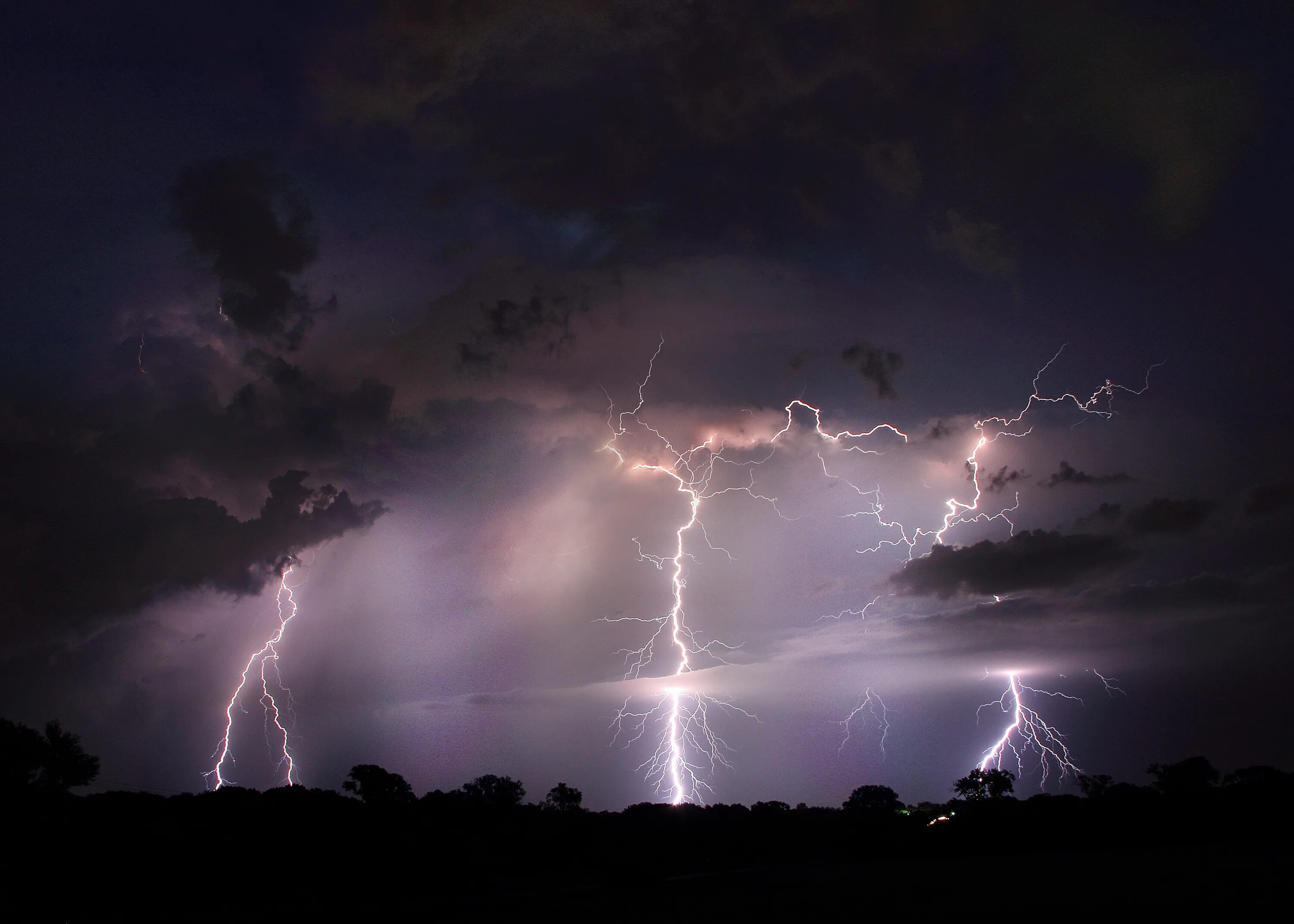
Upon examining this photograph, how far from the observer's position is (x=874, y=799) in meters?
86.6

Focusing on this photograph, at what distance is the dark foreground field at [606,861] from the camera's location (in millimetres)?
16844

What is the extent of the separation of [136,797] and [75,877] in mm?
16043

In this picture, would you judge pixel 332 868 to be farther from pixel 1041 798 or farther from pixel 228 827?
pixel 1041 798

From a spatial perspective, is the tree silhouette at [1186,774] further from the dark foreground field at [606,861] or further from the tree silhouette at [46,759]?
the tree silhouette at [46,759]

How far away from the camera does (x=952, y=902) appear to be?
616 inches

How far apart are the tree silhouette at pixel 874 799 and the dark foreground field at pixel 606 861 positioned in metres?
44.6

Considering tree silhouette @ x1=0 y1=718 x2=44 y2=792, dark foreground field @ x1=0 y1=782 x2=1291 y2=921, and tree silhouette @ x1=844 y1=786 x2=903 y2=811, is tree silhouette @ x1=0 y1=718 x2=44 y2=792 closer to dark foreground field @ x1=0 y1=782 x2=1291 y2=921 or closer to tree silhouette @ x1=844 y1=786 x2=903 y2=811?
dark foreground field @ x1=0 y1=782 x2=1291 y2=921

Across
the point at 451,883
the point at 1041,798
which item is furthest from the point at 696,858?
the point at 1041,798

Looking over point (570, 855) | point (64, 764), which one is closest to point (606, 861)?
point (570, 855)

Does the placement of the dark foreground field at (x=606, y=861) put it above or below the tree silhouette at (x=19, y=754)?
below

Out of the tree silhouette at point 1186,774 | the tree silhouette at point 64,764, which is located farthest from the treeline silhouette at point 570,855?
the tree silhouette at point 1186,774

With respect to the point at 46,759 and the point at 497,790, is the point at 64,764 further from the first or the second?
the point at 497,790

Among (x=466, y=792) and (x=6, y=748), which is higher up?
(x=6, y=748)

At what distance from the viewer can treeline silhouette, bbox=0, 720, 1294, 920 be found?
59.0 ft
